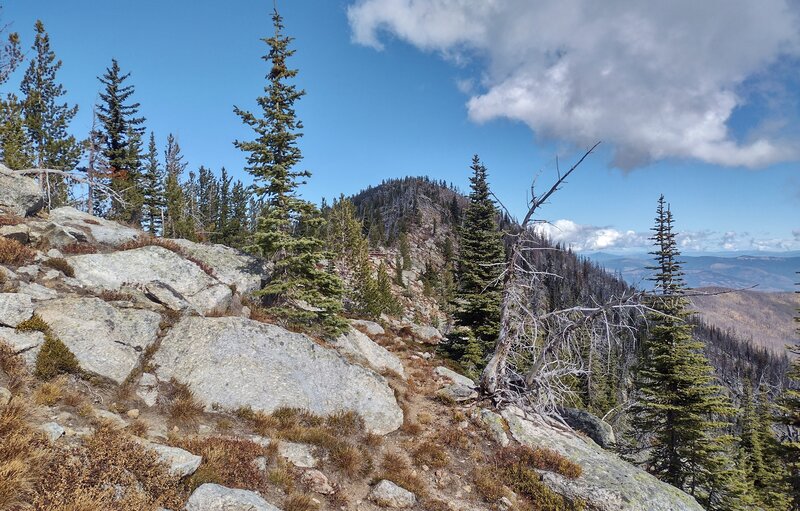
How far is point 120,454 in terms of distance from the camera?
19.4ft

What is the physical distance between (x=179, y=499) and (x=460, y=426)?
8.19m

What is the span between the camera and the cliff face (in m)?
5.94

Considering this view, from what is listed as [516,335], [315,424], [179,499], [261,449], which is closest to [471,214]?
[516,335]

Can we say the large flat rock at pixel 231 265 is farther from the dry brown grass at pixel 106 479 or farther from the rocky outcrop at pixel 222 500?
the rocky outcrop at pixel 222 500

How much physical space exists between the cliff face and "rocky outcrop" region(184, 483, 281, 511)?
0.02m

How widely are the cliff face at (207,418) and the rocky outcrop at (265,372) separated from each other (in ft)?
0.15

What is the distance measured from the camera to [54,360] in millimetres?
7926

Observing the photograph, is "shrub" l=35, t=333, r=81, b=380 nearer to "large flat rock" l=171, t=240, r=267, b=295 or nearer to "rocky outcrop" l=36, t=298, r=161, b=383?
"rocky outcrop" l=36, t=298, r=161, b=383

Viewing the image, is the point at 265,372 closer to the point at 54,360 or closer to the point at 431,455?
the point at 54,360

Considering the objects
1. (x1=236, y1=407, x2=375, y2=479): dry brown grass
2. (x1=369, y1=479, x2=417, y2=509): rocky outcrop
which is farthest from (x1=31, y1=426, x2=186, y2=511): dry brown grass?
(x1=369, y1=479, x2=417, y2=509): rocky outcrop

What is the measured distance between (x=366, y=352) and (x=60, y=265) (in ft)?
36.9

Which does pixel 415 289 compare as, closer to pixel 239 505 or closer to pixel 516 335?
pixel 516 335

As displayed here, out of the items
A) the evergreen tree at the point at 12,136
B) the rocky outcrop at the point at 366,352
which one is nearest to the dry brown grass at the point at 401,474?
the rocky outcrop at the point at 366,352

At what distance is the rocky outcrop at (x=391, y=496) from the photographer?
7910 millimetres
